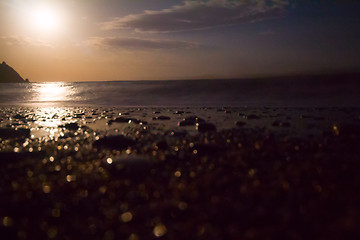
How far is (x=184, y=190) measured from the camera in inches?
94.1

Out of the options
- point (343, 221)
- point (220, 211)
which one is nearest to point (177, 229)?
point (220, 211)

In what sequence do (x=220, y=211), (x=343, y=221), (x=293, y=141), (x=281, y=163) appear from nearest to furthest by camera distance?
1. (x=343, y=221)
2. (x=220, y=211)
3. (x=281, y=163)
4. (x=293, y=141)

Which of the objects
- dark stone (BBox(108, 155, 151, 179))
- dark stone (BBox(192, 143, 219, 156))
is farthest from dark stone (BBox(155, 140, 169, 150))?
dark stone (BBox(108, 155, 151, 179))

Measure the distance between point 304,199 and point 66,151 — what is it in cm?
339

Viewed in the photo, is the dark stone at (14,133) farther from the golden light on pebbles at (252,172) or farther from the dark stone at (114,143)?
the golden light on pebbles at (252,172)

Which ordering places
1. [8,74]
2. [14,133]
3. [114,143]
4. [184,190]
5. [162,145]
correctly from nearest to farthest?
[184,190] < [162,145] < [114,143] < [14,133] < [8,74]

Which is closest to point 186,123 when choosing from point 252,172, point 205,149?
point 205,149

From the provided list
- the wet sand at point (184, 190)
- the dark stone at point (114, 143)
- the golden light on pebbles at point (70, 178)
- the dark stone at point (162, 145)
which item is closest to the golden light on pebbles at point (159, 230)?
the wet sand at point (184, 190)

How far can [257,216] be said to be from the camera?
1846 mm

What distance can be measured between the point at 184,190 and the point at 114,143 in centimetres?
229

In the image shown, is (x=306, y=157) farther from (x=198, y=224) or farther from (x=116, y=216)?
(x=116, y=216)

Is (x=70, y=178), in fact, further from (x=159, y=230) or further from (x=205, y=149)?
(x=205, y=149)

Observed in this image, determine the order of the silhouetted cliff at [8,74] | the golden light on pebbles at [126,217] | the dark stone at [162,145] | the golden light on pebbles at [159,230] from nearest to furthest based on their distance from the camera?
the golden light on pebbles at [159,230] < the golden light on pebbles at [126,217] < the dark stone at [162,145] < the silhouetted cliff at [8,74]

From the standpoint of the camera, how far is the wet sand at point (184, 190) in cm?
175
